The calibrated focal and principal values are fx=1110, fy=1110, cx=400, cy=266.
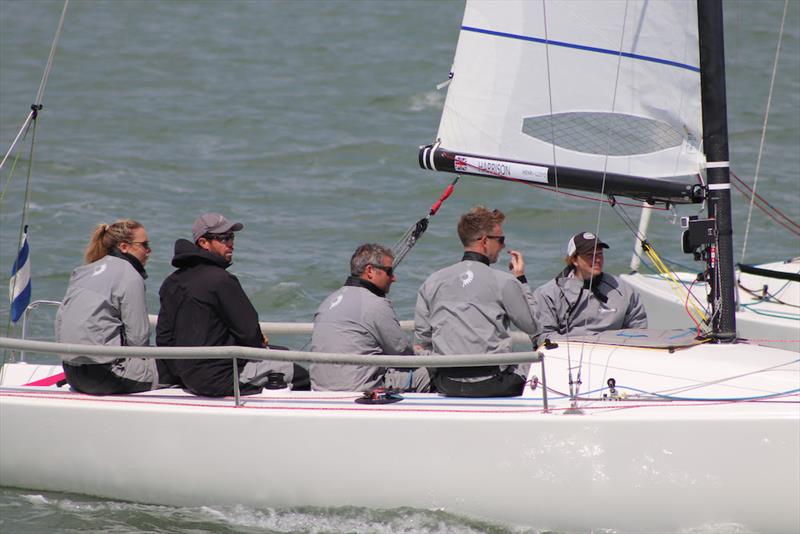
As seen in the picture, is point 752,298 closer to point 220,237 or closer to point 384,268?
point 384,268

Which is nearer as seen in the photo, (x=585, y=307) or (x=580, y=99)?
(x=580, y=99)

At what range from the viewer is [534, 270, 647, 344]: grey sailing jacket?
617 centimetres

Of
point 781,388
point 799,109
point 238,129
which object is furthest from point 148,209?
point 799,109

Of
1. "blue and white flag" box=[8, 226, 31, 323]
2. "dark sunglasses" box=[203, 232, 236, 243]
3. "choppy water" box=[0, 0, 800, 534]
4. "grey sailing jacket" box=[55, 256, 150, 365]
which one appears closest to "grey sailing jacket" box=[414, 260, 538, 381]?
"choppy water" box=[0, 0, 800, 534]

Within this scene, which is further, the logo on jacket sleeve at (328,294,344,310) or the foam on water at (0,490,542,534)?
the logo on jacket sleeve at (328,294,344,310)

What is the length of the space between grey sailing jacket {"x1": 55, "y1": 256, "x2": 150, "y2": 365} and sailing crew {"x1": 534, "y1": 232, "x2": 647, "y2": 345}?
2205 millimetres

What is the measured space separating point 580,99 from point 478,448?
1.94 m

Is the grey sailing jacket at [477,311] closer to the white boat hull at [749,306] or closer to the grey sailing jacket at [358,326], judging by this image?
the grey sailing jacket at [358,326]

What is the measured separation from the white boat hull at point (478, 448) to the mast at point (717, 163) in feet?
0.84

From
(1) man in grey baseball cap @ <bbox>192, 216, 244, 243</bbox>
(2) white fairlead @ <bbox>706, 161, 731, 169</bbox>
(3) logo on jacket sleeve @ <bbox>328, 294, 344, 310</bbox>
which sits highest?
(2) white fairlead @ <bbox>706, 161, 731, 169</bbox>

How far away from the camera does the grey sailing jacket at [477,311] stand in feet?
17.0

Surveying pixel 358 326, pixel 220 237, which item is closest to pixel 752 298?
pixel 358 326

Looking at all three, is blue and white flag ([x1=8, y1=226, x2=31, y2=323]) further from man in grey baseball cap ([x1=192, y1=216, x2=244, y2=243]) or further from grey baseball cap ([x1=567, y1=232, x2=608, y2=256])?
grey baseball cap ([x1=567, y1=232, x2=608, y2=256])

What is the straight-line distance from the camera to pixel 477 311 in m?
5.20
